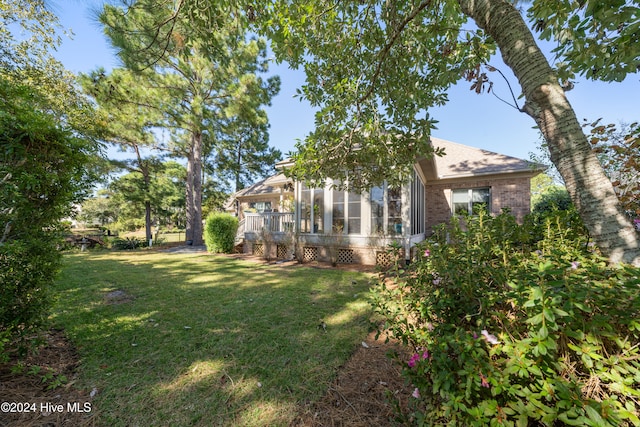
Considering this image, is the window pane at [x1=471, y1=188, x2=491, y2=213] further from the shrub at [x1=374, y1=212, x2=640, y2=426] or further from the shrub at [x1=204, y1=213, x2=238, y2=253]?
the shrub at [x1=204, y1=213, x2=238, y2=253]

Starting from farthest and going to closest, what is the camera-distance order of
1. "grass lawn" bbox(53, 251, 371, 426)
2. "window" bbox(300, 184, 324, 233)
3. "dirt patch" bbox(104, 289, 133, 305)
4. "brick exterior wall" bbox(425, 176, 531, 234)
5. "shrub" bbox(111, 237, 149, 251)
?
"shrub" bbox(111, 237, 149, 251), "brick exterior wall" bbox(425, 176, 531, 234), "window" bbox(300, 184, 324, 233), "dirt patch" bbox(104, 289, 133, 305), "grass lawn" bbox(53, 251, 371, 426)

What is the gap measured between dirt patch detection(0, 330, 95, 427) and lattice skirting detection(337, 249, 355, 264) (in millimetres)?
7371

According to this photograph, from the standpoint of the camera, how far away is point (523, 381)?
3.60 ft

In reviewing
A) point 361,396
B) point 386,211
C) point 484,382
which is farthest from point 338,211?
point 484,382

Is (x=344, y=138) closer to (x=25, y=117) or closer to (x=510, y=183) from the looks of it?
(x=25, y=117)

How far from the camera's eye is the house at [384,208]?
8.49m

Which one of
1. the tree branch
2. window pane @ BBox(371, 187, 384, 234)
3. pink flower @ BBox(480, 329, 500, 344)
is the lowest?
pink flower @ BBox(480, 329, 500, 344)

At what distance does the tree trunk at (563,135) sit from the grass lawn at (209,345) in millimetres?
2563

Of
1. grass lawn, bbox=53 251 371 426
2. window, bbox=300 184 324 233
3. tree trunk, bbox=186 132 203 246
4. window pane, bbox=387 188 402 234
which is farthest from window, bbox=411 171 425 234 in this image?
tree trunk, bbox=186 132 203 246

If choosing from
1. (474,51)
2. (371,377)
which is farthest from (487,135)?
(371,377)

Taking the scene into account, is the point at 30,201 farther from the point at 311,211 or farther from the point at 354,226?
the point at 354,226

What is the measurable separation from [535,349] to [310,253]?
9013 millimetres

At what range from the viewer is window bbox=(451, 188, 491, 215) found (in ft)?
37.9

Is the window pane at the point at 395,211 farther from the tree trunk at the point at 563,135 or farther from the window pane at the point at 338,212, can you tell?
the tree trunk at the point at 563,135
